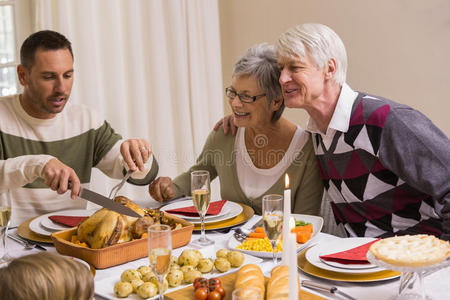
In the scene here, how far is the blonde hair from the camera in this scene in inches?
27.2

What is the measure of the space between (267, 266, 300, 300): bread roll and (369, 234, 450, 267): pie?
0.20 meters

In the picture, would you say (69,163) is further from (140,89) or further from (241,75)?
(140,89)

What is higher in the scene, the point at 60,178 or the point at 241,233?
the point at 60,178

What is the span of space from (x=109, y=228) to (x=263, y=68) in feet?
3.41

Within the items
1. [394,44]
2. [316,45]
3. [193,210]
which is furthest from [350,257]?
[394,44]

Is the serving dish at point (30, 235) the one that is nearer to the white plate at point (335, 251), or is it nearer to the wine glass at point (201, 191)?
the wine glass at point (201, 191)

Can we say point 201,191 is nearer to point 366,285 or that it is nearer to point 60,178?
point 60,178

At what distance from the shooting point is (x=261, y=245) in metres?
1.46

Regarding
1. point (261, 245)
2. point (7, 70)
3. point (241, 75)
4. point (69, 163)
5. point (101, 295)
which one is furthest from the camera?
point (7, 70)

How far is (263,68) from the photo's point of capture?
6.99 ft

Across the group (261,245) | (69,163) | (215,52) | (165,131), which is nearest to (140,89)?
(165,131)

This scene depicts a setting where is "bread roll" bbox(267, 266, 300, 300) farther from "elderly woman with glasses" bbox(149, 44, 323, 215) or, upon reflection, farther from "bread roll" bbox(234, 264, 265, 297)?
"elderly woman with glasses" bbox(149, 44, 323, 215)

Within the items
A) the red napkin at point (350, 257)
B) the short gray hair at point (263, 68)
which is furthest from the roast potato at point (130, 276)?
the short gray hair at point (263, 68)

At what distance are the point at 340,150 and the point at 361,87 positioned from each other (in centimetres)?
131
